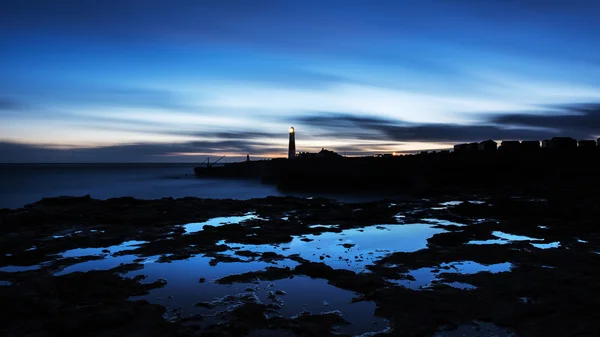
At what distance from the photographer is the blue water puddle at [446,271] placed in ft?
24.5

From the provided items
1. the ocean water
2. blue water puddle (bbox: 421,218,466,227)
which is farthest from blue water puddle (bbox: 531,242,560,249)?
the ocean water

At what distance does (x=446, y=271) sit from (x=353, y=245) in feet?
11.7

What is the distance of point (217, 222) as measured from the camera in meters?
16.5

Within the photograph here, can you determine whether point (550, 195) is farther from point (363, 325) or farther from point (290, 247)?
point (363, 325)

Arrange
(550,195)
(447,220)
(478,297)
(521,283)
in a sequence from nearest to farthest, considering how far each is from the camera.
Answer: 1. (478,297)
2. (521,283)
3. (447,220)
4. (550,195)

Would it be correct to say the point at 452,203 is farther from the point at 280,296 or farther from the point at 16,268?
the point at 16,268

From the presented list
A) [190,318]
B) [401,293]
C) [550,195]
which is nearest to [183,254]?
[190,318]

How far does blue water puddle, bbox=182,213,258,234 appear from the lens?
14609 millimetres

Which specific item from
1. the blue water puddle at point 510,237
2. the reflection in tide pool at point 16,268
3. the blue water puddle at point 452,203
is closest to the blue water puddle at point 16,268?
the reflection in tide pool at point 16,268

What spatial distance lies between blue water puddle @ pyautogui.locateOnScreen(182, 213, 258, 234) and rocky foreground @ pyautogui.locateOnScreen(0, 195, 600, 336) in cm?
58

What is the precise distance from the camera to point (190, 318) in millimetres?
6008

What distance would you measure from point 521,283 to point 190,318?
610 centimetres

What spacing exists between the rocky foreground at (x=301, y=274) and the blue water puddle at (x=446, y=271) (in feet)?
0.42

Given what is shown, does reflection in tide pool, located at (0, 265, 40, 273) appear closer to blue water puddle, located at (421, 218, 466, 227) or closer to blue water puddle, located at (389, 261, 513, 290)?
blue water puddle, located at (389, 261, 513, 290)
